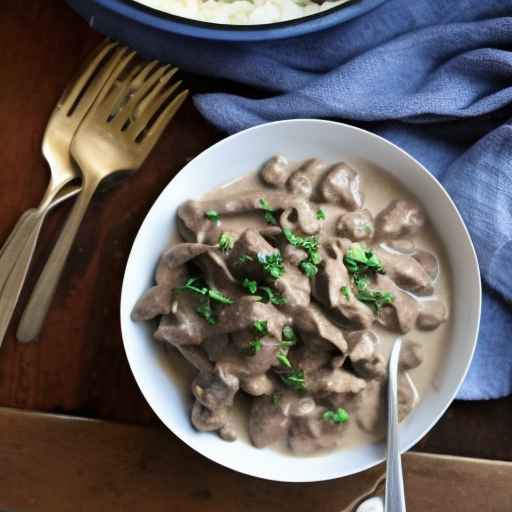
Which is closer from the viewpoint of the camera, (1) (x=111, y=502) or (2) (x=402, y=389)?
(2) (x=402, y=389)

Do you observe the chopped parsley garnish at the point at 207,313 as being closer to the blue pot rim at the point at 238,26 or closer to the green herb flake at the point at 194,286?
the green herb flake at the point at 194,286

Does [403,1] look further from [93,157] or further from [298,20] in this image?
[93,157]

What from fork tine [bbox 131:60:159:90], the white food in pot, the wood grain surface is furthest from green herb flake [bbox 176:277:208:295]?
the white food in pot

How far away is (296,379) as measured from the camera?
1814 mm

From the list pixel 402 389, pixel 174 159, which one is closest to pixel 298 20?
pixel 174 159

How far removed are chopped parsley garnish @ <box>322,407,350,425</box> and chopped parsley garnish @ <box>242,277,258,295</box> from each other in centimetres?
35

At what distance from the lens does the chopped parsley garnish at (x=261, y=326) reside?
174cm

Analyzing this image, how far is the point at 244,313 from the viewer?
1.76 meters

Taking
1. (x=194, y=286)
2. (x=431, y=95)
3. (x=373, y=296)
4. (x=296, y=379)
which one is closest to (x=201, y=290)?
(x=194, y=286)

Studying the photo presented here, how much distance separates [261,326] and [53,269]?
624mm

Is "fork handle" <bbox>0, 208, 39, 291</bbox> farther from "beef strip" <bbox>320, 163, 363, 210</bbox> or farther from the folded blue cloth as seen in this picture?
"beef strip" <bbox>320, 163, 363, 210</bbox>

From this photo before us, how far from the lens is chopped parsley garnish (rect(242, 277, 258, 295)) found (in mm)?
1812

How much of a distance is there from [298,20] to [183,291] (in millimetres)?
719

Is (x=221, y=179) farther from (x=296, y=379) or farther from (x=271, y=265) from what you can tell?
(x=296, y=379)
